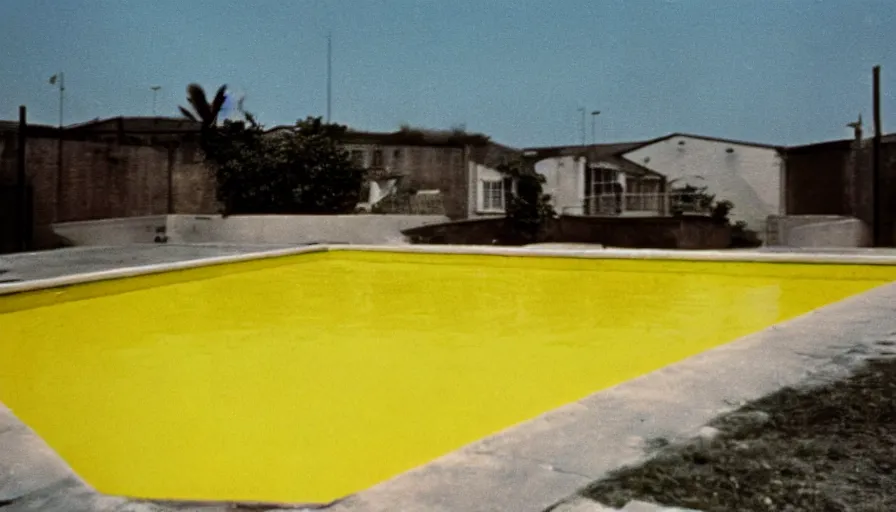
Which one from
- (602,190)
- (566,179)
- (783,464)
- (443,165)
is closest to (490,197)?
(443,165)

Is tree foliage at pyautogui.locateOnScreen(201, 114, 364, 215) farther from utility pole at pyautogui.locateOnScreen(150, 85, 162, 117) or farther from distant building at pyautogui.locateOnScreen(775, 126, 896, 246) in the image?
distant building at pyautogui.locateOnScreen(775, 126, 896, 246)

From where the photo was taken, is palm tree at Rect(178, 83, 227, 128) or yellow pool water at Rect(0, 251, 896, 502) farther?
palm tree at Rect(178, 83, 227, 128)

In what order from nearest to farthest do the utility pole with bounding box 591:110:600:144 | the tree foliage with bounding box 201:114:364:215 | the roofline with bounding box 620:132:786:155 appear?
the tree foliage with bounding box 201:114:364:215 → the roofline with bounding box 620:132:786:155 → the utility pole with bounding box 591:110:600:144

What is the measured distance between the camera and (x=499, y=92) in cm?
3506

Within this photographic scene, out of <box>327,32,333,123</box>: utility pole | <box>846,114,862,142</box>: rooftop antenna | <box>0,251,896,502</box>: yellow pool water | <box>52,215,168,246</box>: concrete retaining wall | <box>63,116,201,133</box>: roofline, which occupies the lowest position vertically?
<box>0,251,896,502</box>: yellow pool water

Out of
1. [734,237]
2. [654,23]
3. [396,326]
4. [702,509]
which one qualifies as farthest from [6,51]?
[654,23]

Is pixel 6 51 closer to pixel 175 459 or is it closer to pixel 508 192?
pixel 508 192

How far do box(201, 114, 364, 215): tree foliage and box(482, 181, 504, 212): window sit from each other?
184 inches

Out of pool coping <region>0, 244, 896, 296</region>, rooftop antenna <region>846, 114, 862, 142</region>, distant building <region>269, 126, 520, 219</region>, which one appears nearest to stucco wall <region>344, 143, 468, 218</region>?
distant building <region>269, 126, 520, 219</region>

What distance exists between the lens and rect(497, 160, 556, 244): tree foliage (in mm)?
18734

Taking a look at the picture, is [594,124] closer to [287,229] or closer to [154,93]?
[154,93]

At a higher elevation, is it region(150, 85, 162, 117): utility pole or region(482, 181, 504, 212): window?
region(150, 85, 162, 117): utility pole

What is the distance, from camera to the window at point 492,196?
2109cm

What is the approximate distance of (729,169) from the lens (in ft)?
76.9
